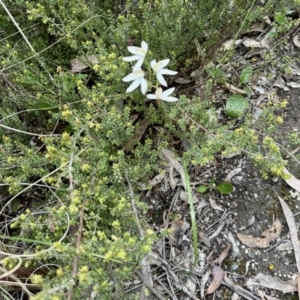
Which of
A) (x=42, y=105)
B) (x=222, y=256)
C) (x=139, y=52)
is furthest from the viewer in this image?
(x=42, y=105)

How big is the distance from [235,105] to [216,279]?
0.80m

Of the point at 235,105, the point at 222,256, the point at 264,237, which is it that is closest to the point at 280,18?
the point at 235,105

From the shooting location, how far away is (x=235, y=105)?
7.18 ft

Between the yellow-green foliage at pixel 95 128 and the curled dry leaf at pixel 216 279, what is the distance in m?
0.36

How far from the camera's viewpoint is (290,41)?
246 centimetres

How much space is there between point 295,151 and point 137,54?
34.4 inches

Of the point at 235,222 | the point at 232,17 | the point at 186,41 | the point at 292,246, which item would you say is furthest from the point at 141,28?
the point at 292,246

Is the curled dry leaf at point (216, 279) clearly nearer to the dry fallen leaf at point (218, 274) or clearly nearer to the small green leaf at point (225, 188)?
the dry fallen leaf at point (218, 274)

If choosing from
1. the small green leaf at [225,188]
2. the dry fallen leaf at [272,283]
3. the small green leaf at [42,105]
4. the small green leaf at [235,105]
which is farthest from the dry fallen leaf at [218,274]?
the small green leaf at [42,105]

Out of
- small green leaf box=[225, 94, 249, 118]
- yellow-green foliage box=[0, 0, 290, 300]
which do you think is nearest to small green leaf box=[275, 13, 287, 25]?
yellow-green foliage box=[0, 0, 290, 300]

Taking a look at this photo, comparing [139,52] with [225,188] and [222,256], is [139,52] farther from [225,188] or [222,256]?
[222,256]

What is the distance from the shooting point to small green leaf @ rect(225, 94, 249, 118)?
2.17 m

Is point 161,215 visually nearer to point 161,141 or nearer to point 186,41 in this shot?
point 161,141

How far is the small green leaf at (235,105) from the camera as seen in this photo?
2.17m
